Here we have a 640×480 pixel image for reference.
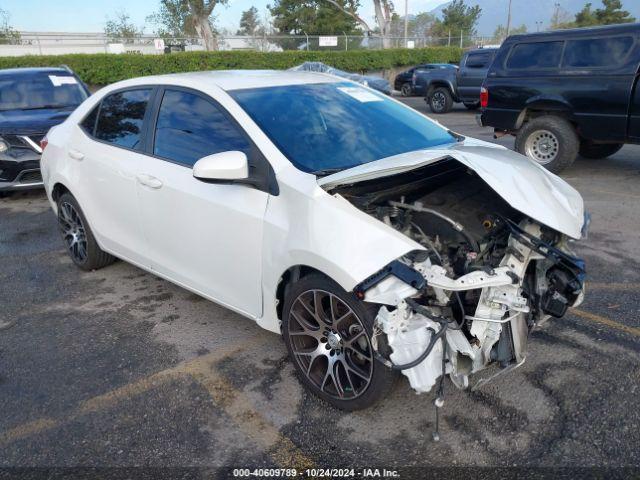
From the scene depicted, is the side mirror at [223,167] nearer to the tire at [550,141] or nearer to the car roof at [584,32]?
the tire at [550,141]

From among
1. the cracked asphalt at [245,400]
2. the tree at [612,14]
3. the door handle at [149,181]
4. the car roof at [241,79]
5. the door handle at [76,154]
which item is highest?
the tree at [612,14]

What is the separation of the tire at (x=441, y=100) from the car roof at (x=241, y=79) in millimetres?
14291

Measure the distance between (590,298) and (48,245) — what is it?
533 cm

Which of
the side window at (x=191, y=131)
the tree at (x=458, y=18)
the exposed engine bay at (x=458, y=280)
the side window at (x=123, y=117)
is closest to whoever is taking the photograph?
the exposed engine bay at (x=458, y=280)

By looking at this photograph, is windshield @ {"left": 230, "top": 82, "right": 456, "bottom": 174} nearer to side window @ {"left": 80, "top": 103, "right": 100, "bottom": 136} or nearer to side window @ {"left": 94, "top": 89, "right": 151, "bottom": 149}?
side window @ {"left": 94, "top": 89, "right": 151, "bottom": 149}

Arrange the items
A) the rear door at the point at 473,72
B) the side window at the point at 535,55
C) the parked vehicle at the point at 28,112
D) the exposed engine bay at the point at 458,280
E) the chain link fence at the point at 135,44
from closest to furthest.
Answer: the exposed engine bay at the point at 458,280, the parked vehicle at the point at 28,112, the side window at the point at 535,55, the rear door at the point at 473,72, the chain link fence at the point at 135,44

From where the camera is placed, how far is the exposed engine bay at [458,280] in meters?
2.58

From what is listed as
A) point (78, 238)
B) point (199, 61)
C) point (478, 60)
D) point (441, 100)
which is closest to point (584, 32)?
point (78, 238)

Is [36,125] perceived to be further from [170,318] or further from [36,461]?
[36,461]

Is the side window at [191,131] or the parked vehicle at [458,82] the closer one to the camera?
the side window at [191,131]

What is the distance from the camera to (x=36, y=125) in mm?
7797

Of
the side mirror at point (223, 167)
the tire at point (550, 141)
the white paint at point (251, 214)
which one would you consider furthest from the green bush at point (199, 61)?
the side mirror at point (223, 167)

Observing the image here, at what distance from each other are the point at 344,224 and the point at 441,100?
16237mm

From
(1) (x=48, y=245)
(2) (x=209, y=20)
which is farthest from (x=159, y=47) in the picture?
(1) (x=48, y=245)
